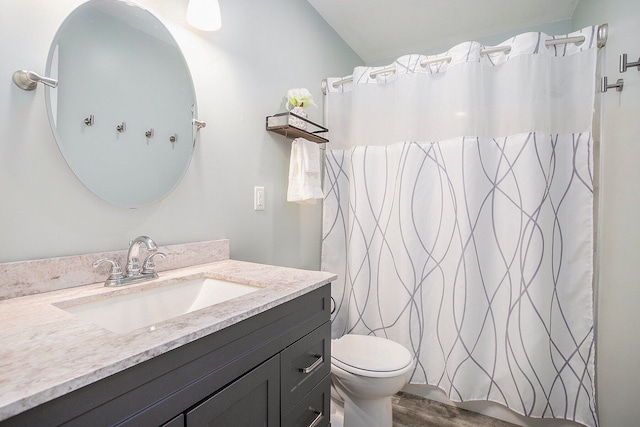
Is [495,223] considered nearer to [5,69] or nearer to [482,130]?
[482,130]

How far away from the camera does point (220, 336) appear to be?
0.69m

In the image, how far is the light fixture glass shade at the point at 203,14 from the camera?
3.93 ft

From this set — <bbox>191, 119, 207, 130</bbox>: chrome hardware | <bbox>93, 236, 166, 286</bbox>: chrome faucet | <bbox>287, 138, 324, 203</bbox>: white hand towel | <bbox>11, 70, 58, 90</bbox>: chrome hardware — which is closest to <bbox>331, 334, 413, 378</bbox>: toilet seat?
<bbox>287, 138, 324, 203</bbox>: white hand towel

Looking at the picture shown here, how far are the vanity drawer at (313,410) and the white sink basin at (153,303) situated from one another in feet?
1.26

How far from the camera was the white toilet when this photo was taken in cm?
136

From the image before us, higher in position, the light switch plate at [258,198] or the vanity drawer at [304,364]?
the light switch plate at [258,198]

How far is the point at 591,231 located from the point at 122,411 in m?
1.94

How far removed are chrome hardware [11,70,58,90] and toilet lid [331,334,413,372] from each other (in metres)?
1.47

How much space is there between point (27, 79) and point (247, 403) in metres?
1.02

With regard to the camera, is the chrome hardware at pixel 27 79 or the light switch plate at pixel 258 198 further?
the light switch plate at pixel 258 198

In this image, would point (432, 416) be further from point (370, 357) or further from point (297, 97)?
point (297, 97)

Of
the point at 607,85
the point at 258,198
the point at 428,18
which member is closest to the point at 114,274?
the point at 258,198

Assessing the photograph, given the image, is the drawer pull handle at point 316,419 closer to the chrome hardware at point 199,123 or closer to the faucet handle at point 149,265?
the faucet handle at point 149,265

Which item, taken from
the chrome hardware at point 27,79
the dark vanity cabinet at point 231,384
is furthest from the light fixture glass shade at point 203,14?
the dark vanity cabinet at point 231,384
